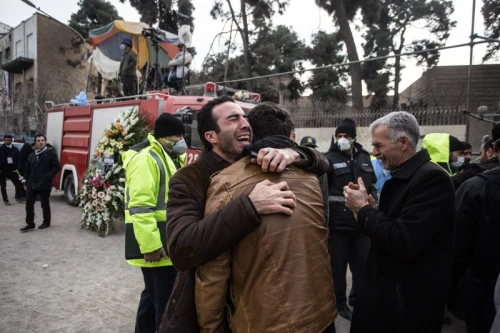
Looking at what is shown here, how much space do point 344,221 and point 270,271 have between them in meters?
2.37

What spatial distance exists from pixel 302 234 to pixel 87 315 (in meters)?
3.08

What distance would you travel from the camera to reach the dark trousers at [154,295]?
7.79 feet

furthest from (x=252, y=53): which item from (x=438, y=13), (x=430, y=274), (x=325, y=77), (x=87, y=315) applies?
(x=430, y=274)

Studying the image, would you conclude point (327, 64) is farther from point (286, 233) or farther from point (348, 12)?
point (286, 233)

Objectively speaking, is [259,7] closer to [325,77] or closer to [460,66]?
[325,77]

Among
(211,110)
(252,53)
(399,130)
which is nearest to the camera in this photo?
(211,110)

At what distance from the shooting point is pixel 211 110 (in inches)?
64.5

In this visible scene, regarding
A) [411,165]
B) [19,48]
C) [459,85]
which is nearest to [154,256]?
[411,165]

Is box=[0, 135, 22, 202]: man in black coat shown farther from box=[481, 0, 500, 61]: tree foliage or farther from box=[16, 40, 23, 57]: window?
box=[16, 40, 23, 57]: window

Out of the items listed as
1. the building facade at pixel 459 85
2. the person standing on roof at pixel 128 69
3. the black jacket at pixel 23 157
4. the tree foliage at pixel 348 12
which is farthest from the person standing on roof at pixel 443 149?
the tree foliage at pixel 348 12

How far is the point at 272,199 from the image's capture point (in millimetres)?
1214

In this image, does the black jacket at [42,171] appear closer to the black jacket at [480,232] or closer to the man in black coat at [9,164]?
the man in black coat at [9,164]

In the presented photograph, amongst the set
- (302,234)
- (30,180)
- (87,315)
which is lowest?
(87,315)

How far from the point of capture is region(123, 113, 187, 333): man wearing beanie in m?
2.38
